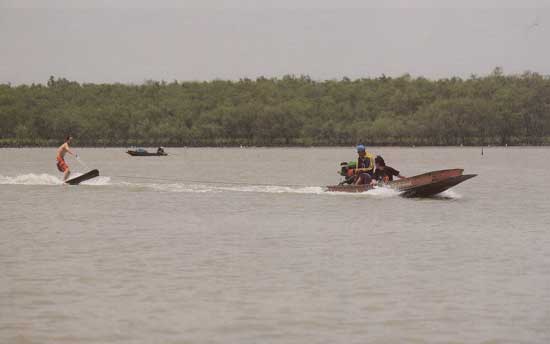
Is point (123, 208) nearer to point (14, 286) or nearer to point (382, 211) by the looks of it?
point (382, 211)

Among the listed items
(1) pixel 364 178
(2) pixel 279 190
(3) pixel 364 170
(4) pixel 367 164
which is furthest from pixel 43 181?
(3) pixel 364 170

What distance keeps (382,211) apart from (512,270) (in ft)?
48.0

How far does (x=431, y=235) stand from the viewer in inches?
1093

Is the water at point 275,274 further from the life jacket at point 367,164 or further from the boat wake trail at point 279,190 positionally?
the life jacket at point 367,164

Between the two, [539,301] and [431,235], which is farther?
[431,235]

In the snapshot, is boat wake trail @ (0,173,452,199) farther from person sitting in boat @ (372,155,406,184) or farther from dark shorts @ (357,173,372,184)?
dark shorts @ (357,173,372,184)

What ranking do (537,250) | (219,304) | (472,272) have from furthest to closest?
(537,250), (472,272), (219,304)

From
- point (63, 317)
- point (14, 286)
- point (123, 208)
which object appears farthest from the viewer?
point (123, 208)

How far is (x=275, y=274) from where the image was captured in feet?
65.7

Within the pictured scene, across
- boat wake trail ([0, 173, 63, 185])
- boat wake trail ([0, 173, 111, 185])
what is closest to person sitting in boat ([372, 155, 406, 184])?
boat wake trail ([0, 173, 111, 185])

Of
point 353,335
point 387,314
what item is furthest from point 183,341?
point 387,314

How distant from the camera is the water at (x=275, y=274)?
49.1 ft

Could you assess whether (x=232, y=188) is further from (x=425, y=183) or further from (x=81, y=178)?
(x=425, y=183)

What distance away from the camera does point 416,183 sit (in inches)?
1495
